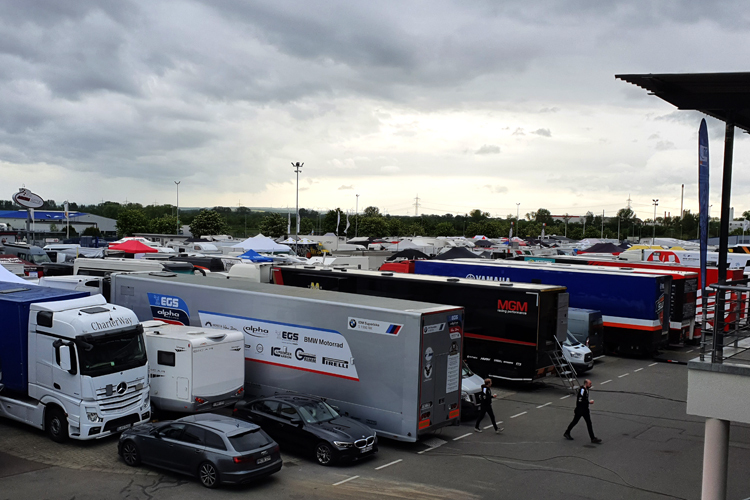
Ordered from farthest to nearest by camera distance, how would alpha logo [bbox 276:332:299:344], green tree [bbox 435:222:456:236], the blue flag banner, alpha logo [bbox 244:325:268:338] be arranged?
green tree [bbox 435:222:456:236] < alpha logo [bbox 244:325:268:338] < alpha logo [bbox 276:332:299:344] < the blue flag banner

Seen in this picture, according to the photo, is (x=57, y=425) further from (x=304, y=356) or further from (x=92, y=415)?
(x=304, y=356)

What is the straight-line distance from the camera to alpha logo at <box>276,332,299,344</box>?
50.3 ft

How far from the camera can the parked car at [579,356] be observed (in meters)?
21.7

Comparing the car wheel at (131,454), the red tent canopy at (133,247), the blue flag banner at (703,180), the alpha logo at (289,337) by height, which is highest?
the blue flag banner at (703,180)

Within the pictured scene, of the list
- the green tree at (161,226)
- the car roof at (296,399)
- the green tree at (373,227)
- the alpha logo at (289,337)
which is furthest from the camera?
the green tree at (373,227)

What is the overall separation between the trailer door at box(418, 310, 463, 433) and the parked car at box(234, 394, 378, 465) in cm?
142

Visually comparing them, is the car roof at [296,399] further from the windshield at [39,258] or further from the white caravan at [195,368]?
the windshield at [39,258]

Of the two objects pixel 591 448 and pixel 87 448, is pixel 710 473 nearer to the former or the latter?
pixel 591 448

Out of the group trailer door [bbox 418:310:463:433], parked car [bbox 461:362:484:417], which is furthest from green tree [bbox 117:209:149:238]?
trailer door [bbox 418:310:463:433]

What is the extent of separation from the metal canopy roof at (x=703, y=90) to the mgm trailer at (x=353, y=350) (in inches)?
248

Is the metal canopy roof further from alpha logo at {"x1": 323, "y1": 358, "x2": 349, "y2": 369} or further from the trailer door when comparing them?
alpha logo at {"x1": 323, "y1": 358, "x2": 349, "y2": 369}

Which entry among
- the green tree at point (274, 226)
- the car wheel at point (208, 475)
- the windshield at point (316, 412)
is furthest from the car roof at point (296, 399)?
the green tree at point (274, 226)

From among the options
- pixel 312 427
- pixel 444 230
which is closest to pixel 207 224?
pixel 444 230

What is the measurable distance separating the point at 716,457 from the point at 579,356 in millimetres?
13864
